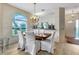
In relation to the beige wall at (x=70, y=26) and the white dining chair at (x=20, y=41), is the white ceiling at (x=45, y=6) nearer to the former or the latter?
the beige wall at (x=70, y=26)

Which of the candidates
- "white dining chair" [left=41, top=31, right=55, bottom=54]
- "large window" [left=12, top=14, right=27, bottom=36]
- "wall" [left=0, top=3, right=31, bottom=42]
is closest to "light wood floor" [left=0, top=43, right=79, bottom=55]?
"white dining chair" [left=41, top=31, right=55, bottom=54]

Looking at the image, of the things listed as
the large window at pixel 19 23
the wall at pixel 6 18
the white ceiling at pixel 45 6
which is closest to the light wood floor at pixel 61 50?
the wall at pixel 6 18

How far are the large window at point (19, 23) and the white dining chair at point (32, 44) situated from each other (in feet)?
0.52

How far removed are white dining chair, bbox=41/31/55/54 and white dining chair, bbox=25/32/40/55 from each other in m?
0.12

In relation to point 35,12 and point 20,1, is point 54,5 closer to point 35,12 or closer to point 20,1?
point 35,12

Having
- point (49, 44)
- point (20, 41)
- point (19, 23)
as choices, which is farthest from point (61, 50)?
point (19, 23)

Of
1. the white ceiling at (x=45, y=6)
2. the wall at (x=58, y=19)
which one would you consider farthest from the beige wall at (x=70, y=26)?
the white ceiling at (x=45, y=6)

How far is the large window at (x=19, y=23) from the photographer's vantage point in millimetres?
2291

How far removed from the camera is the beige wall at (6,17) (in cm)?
226

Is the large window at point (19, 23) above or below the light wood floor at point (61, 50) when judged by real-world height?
above

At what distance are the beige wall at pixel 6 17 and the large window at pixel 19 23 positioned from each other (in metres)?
0.07

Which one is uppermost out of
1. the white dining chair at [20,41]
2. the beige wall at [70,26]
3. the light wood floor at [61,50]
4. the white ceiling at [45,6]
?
the white ceiling at [45,6]

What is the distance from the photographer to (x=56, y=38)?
2.31m

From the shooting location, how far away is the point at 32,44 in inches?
92.0
